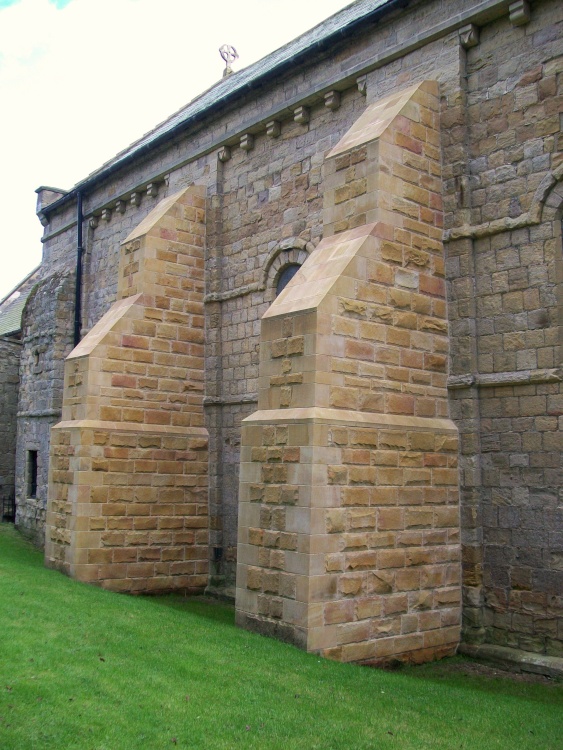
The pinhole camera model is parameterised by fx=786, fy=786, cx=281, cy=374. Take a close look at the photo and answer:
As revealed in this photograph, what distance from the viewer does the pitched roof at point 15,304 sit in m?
25.6

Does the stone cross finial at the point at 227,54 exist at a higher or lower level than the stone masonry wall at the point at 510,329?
higher

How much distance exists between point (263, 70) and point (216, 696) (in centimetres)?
Result: 1104

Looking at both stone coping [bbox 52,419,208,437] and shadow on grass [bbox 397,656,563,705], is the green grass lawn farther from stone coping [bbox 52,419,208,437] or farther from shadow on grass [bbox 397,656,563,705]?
stone coping [bbox 52,419,208,437]

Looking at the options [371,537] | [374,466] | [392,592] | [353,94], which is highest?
[353,94]

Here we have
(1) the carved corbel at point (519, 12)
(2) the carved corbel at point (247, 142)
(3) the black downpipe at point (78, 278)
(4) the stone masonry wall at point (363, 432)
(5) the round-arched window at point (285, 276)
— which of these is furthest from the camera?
(3) the black downpipe at point (78, 278)

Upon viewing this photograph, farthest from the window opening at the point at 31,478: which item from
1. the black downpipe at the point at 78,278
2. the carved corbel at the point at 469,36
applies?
the carved corbel at the point at 469,36

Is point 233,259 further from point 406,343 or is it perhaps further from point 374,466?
point 374,466

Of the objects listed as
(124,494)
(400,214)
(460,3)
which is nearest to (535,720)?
(400,214)

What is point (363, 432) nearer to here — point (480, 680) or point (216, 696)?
point (480, 680)

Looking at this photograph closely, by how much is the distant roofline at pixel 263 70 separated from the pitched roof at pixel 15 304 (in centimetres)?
582

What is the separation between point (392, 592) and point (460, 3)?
7.56 m

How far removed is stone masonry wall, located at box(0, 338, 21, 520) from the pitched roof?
1789 millimetres

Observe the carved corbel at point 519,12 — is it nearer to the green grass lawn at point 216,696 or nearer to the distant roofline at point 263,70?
the distant roofline at point 263,70

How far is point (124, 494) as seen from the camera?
12.8 meters
